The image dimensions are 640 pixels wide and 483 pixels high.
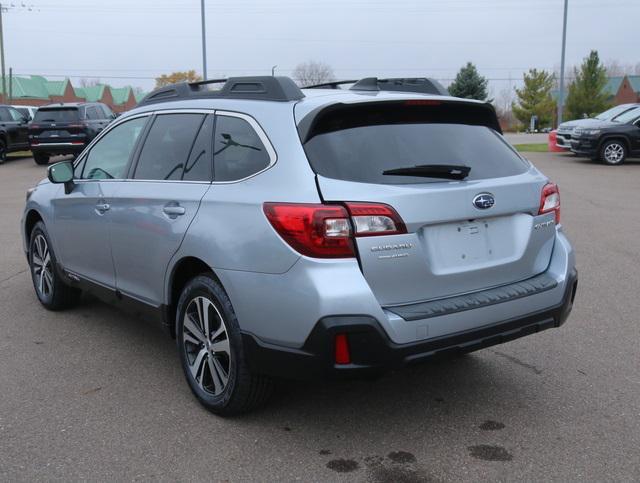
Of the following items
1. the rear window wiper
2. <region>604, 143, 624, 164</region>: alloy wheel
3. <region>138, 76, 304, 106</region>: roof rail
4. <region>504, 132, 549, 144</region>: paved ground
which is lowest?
<region>504, 132, 549, 144</region>: paved ground

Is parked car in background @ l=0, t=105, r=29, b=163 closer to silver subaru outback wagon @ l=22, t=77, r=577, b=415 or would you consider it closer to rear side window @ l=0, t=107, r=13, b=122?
rear side window @ l=0, t=107, r=13, b=122

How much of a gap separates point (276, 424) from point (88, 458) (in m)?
0.96

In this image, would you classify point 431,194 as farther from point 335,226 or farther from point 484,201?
point 335,226

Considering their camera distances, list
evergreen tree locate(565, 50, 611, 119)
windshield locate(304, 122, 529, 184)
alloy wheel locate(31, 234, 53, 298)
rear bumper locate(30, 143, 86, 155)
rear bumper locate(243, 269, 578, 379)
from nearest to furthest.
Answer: rear bumper locate(243, 269, 578, 379), windshield locate(304, 122, 529, 184), alloy wheel locate(31, 234, 53, 298), rear bumper locate(30, 143, 86, 155), evergreen tree locate(565, 50, 611, 119)

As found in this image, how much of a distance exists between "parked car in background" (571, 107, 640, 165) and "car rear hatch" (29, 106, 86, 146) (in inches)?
591

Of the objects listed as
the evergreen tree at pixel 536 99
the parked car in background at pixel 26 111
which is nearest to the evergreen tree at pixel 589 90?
the evergreen tree at pixel 536 99

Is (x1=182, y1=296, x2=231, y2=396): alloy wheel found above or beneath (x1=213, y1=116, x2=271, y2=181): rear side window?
beneath

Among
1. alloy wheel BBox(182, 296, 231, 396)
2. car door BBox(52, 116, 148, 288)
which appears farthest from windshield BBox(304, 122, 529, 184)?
car door BBox(52, 116, 148, 288)

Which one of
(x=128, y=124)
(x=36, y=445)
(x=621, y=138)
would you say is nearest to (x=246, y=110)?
(x=128, y=124)

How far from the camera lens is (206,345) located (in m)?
3.76

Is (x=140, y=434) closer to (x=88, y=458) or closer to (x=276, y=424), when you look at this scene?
(x=88, y=458)

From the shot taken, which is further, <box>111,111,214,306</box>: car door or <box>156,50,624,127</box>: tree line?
<box>156,50,624,127</box>: tree line

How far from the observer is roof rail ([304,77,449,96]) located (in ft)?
13.8

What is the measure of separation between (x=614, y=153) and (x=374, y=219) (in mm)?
18829
